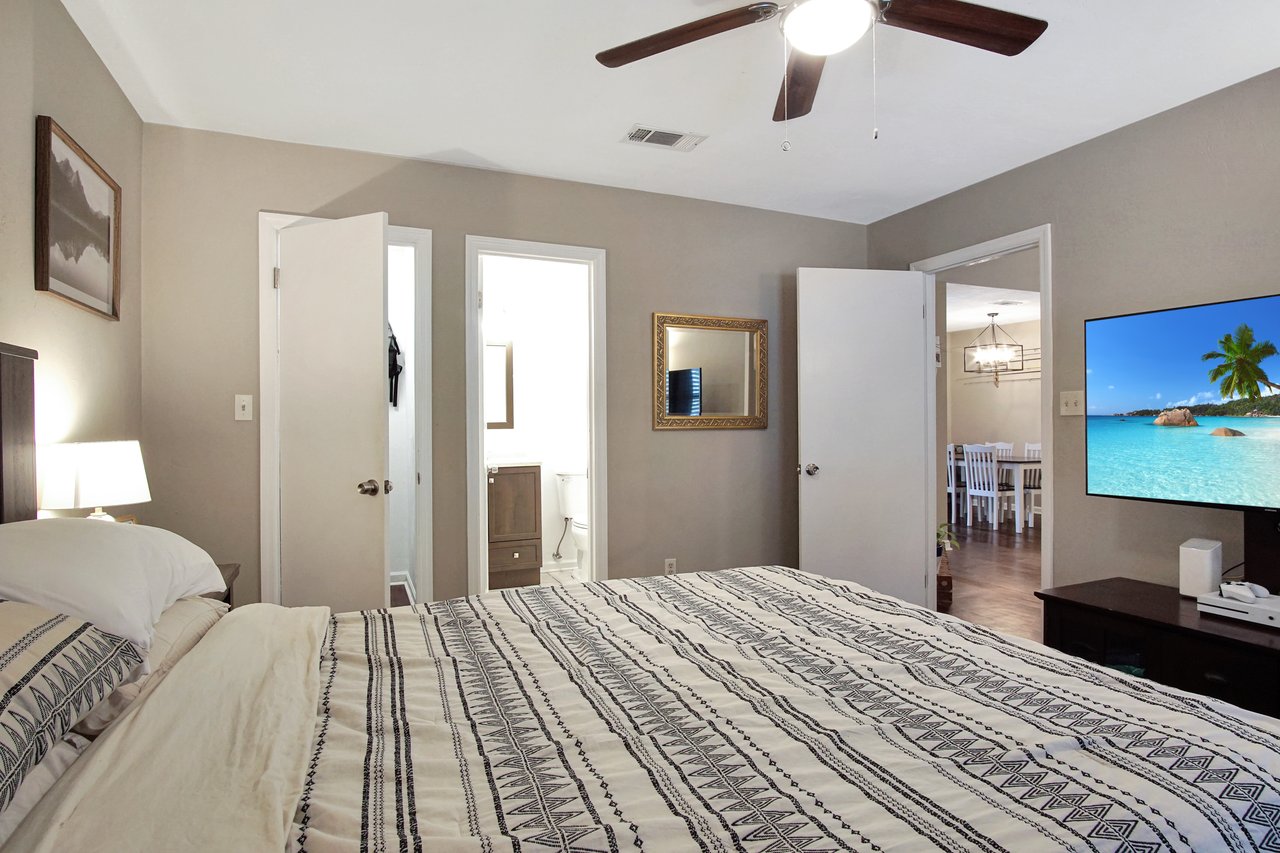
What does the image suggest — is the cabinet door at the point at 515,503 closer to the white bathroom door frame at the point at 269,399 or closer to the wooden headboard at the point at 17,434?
the white bathroom door frame at the point at 269,399

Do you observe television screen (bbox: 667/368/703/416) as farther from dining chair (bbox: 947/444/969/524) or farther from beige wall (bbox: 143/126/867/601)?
dining chair (bbox: 947/444/969/524)

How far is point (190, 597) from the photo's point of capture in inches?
65.4

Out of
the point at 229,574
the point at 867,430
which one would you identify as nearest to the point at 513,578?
the point at 229,574

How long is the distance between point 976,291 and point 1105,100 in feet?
13.5

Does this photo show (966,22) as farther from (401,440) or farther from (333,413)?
(401,440)

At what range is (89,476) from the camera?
201 cm

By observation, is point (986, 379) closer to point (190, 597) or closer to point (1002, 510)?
point (1002, 510)

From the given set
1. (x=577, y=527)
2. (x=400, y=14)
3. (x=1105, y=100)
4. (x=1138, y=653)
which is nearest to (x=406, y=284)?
(x=577, y=527)

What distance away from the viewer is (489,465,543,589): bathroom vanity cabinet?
4650 mm

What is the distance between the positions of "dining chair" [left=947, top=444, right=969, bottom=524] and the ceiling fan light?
661 cm

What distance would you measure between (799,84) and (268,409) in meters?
2.51

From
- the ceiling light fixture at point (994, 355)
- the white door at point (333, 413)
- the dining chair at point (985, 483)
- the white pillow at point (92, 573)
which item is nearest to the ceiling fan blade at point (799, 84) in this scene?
the white door at point (333, 413)

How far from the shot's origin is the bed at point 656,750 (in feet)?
2.91

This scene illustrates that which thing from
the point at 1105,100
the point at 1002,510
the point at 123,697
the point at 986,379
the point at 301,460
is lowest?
the point at 1002,510
